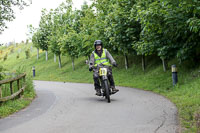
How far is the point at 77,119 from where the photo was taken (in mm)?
6355

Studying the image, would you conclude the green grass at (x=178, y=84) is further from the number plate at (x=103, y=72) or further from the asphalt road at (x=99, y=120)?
the number plate at (x=103, y=72)

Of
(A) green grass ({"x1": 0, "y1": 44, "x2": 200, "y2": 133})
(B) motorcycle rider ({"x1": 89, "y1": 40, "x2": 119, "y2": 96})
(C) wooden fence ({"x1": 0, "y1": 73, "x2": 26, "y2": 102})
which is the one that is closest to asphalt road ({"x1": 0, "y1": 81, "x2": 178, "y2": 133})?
(A) green grass ({"x1": 0, "y1": 44, "x2": 200, "y2": 133})

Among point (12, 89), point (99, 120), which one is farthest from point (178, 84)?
point (12, 89)

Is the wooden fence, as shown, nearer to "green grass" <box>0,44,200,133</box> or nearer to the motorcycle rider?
"green grass" <box>0,44,200,133</box>

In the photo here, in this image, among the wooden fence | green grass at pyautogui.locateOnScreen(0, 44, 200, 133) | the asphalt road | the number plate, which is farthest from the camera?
the number plate

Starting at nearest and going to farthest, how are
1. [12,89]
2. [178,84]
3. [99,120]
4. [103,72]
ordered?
[99,120] → [103,72] → [12,89] → [178,84]

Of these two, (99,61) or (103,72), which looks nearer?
(103,72)

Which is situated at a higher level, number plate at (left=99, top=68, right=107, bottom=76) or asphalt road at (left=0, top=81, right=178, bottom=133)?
number plate at (left=99, top=68, right=107, bottom=76)

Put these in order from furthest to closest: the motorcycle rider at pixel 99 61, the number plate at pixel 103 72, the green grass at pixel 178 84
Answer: the motorcycle rider at pixel 99 61 < the number plate at pixel 103 72 < the green grass at pixel 178 84

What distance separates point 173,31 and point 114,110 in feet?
20.4

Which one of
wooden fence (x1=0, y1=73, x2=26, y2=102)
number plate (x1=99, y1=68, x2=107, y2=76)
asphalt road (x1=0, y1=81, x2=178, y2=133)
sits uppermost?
number plate (x1=99, y1=68, x2=107, y2=76)

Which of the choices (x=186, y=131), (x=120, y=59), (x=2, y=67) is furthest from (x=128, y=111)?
(x=120, y=59)

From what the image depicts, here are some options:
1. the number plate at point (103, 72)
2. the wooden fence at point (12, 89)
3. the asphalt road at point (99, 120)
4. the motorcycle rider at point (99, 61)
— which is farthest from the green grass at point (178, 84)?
the number plate at point (103, 72)

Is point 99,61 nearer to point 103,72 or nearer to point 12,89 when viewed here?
point 103,72
